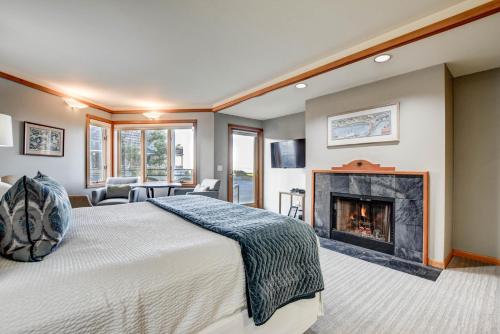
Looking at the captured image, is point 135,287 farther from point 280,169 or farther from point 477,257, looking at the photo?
point 280,169

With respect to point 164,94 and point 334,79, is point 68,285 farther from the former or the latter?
point 164,94

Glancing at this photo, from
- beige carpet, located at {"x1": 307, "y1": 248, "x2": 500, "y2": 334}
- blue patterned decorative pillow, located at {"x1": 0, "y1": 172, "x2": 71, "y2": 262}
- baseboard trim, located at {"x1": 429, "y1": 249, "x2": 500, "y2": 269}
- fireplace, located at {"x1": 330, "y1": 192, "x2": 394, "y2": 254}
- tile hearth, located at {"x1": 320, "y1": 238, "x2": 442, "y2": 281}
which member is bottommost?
beige carpet, located at {"x1": 307, "y1": 248, "x2": 500, "y2": 334}

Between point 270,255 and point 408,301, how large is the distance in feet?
5.20

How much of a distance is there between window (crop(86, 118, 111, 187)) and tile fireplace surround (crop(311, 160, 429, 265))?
470 cm

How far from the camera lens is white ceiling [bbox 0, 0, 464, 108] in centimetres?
196

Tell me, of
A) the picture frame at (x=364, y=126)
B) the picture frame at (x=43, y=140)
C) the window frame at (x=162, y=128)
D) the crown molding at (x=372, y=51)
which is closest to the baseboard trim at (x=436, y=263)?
the picture frame at (x=364, y=126)

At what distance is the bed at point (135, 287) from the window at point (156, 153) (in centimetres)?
398

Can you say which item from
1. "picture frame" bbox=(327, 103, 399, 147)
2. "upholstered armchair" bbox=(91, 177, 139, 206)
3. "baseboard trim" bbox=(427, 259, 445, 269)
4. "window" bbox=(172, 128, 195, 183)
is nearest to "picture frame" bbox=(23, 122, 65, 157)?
"upholstered armchair" bbox=(91, 177, 139, 206)

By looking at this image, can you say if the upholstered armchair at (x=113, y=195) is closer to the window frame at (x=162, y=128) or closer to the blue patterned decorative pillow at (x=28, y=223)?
the window frame at (x=162, y=128)

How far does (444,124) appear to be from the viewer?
266 cm

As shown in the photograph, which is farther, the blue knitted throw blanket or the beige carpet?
the beige carpet

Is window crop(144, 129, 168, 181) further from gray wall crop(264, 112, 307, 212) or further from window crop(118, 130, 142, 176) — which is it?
gray wall crop(264, 112, 307, 212)

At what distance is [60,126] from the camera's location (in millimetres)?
4090

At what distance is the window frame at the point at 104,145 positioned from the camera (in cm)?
465
